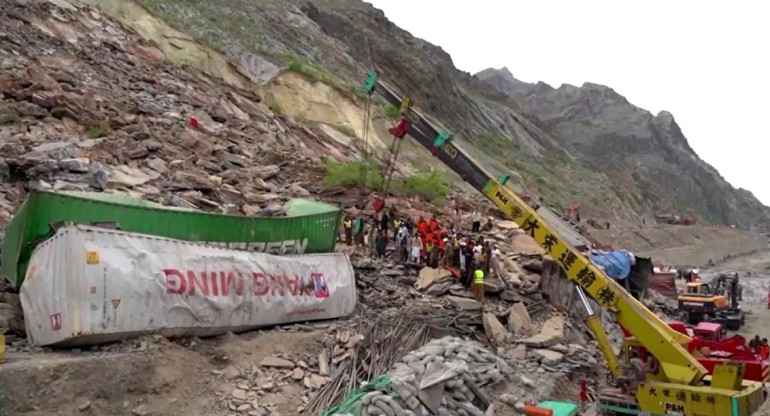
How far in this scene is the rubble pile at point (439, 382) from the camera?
766cm

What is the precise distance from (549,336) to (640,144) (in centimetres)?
8721

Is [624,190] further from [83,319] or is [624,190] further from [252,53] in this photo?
[83,319]

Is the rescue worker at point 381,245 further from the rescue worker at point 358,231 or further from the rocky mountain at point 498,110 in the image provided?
the rocky mountain at point 498,110

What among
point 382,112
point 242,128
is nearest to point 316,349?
point 242,128

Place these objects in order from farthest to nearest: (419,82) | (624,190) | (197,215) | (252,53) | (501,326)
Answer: (624,190), (419,82), (252,53), (501,326), (197,215)

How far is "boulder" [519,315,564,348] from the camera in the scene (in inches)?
442

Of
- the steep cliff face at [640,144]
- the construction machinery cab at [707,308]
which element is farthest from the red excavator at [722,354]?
the steep cliff face at [640,144]

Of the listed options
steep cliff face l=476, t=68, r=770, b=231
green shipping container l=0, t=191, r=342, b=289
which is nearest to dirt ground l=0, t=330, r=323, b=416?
green shipping container l=0, t=191, r=342, b=289

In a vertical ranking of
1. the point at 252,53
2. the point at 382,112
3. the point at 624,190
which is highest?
the point at 252,53

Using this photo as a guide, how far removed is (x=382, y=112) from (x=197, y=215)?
24.0 meters

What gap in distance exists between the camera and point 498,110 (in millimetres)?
60969

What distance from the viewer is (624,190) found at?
60188 millimetres

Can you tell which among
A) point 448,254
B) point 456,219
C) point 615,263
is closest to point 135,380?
point 448,254

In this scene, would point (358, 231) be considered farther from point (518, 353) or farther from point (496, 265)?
point (518, 353)
